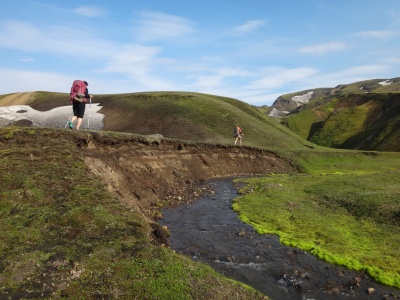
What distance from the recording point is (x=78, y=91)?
1035 inches

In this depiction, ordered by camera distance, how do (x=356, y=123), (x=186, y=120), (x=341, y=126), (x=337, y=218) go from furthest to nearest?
(x=341, y=126)
(x=356, y=123)
(x=186, y=120)
(x=337, y=218)

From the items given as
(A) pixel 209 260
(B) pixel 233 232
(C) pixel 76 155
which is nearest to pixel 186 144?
(C) pixel 76 155

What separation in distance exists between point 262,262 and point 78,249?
948 cm

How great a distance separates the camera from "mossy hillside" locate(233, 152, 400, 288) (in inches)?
669

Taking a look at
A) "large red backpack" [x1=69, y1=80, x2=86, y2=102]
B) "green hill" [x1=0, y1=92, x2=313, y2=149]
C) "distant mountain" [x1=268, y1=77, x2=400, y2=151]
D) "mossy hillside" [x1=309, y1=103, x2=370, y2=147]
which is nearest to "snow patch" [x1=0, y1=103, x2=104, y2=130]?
"green hill" [x1=0, y1=92, x2=313, y2=149]

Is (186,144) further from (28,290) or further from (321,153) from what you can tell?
(28,290)

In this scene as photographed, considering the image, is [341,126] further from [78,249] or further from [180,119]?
[78,249]

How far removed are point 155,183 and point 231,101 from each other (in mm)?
79567

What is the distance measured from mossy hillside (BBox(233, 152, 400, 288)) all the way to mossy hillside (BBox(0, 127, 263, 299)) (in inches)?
325

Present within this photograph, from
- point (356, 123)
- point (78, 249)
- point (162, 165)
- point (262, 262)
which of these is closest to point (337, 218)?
point (262, 262)

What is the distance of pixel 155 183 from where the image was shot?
3300 cm

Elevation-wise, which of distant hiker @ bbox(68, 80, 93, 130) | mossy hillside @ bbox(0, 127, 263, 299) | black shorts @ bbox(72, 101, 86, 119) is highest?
distant hiker @ bbox(68, 80, 93, 130)

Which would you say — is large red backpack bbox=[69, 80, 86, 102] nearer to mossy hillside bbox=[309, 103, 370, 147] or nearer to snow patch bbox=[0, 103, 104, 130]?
snow patch bbox=[0, 103, 104, 130]

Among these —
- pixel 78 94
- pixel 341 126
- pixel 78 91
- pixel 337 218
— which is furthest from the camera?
pixel 341 126
